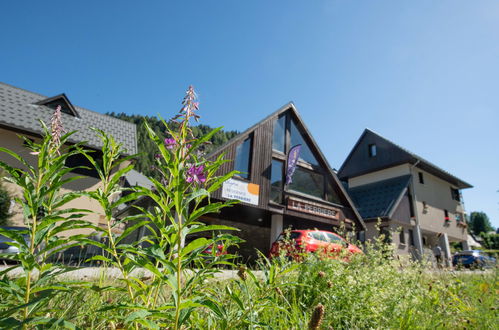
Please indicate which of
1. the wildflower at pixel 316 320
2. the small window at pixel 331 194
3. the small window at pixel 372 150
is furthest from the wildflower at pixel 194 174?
the small window at pixel 372 150

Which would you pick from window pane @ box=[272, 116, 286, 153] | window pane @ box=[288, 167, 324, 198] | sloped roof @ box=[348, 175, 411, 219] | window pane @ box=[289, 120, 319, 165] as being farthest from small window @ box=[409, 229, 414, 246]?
window pane @ box=[272, 116, 286, 153]

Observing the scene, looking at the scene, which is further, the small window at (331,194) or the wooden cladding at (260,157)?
the small window at (331,194)

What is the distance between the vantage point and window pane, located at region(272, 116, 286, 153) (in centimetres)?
1530

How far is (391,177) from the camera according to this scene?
2234cm

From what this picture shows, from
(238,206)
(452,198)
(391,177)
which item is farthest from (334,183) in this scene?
(452,198)

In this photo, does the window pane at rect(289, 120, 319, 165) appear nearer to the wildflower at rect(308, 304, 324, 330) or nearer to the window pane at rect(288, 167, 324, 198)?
the window pane at rect(288, 167, 324, 198)

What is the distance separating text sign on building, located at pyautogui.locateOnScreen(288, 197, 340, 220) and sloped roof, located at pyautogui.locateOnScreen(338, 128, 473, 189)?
9347 millimetres

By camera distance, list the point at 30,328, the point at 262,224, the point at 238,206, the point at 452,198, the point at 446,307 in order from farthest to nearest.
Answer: the point at 452,198, the point at 262,224, the point at 238,206, the point at 446,307, the point at 30,328

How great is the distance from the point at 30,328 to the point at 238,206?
11963 millimetres

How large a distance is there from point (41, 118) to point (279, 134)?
12757 mm

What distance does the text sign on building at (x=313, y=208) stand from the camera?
14.2m

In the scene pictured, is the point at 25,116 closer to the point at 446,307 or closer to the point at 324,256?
the point at 324,256

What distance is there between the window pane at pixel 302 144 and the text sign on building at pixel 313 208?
276 centimetres

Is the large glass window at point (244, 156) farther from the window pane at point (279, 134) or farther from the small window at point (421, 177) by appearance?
the small window at point (421, 177)
